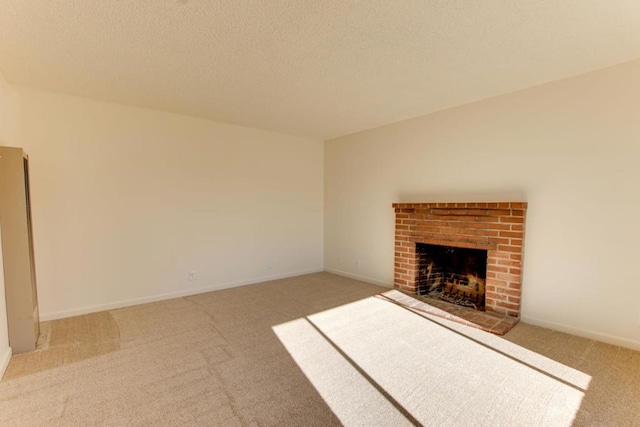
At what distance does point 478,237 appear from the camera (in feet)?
11.2

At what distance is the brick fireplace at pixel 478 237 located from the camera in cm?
313

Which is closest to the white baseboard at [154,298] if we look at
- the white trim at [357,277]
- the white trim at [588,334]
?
the white trim at [357,277]

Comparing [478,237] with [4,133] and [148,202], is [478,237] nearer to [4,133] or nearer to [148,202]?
[148,202]

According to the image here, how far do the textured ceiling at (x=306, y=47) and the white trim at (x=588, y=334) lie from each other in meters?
2.34

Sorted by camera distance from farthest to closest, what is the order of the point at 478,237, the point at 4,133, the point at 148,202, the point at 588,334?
1. the point at 148,202
2. the point at 478,237
3. the point at 588,334
4. the point at 4,133

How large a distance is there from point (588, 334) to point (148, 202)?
4856 mm

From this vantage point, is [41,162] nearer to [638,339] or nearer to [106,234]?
[106,234]

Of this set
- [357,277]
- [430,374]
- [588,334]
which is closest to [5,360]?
[430,374]

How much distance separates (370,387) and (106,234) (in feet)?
10.9

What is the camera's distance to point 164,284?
3.90m

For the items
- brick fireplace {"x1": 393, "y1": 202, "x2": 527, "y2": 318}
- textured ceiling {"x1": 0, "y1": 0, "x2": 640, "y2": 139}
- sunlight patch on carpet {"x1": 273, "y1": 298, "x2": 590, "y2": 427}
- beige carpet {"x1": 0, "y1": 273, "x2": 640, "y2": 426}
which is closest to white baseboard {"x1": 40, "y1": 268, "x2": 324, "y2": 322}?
beige carpet {"x1": 0, "y1": 273, "x2": 640, "y2": 426}

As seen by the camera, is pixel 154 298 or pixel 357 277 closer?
pixel 154 298

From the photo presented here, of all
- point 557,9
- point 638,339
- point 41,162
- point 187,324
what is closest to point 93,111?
point 41,162

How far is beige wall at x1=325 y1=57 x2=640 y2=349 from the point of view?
100 inches
